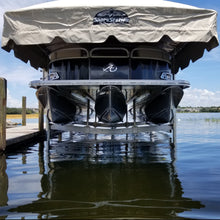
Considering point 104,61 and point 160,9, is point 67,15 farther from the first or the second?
point 160,9

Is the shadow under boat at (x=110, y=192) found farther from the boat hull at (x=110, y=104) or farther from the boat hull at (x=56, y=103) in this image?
the boat hull at (x=56, y=103)

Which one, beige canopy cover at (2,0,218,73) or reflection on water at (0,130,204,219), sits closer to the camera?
reflection on water at (0,130,204,219)

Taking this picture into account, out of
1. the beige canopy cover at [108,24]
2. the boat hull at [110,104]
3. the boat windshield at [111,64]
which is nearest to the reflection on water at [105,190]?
the boat hull at [110,104]

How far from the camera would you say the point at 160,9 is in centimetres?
629

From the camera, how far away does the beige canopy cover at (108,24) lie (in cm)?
614

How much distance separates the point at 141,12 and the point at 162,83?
60.3 inches

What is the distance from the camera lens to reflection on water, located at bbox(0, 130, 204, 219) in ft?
10.3

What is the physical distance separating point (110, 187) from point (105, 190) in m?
0.16

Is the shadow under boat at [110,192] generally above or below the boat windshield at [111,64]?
below

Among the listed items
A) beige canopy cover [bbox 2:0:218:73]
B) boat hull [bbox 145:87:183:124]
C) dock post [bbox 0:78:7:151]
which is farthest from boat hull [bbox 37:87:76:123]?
boat hull [bbox 145:87:183:124]

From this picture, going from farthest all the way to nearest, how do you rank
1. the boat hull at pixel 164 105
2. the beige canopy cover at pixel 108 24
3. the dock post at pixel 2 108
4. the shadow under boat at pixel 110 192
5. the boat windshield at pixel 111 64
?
the dock post at pixel 2 108 → the boat windshield at pixel 111 64 → the boat hull at pixel 164 105 → the beige canopy cover at pixel 108 24 → the shadow under boat at pixel 110 192

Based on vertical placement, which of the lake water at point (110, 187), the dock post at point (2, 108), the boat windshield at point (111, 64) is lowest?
the lake water at point (110, 187)

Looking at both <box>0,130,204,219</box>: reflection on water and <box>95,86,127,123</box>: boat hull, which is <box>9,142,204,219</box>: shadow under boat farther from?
<box>95,86,127,123</box>: boat hull

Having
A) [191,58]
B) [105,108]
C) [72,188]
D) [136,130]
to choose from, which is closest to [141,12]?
[105,108]
